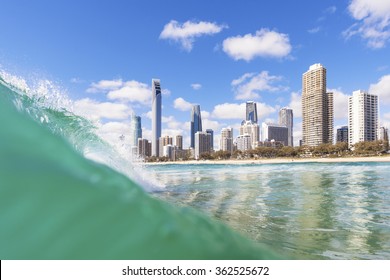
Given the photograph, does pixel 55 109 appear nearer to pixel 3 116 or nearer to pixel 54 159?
pixel 3 116

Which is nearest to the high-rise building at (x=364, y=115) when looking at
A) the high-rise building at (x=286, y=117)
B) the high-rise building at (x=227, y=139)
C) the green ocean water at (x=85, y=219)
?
the high-rise building at (x=227, y=139)

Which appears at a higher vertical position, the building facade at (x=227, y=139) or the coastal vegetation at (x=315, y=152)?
the building facade at (x=227, y=139)

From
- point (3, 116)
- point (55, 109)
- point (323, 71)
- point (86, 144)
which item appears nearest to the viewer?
point (3, 116)

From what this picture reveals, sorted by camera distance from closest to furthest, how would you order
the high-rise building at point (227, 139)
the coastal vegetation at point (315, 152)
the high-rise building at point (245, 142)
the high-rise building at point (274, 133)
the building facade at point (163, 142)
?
the coastal vegetation at point (315, 152) < the building facade at point (163, 142) < the high-rise building at point (245, 142) < the high-rise building at point (227, 139) < the high-rise building at point (274, 133)

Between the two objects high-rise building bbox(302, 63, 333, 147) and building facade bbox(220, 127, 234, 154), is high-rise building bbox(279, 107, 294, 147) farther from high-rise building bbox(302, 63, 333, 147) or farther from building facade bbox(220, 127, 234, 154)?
high-rise building bbox(302, 63, 333, 147)

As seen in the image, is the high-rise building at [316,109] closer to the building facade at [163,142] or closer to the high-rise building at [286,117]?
the high-rise building at [286,117]

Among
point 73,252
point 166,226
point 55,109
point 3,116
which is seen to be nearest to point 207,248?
point 166,226

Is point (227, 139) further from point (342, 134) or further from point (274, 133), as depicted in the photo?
point (342, 134)

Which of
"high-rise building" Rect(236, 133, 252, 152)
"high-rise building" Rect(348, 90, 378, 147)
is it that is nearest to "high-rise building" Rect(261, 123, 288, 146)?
"high-rise building" Rect(236, 133, 252, 152)
